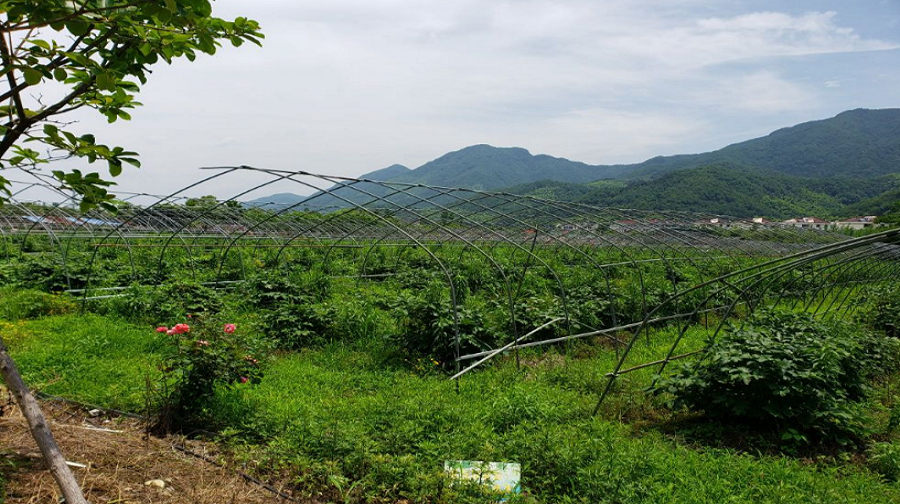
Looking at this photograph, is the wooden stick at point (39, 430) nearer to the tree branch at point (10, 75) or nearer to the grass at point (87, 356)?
the tree branch at point (10, 75)

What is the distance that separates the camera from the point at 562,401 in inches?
224

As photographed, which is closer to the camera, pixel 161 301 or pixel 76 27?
pixel 76 27

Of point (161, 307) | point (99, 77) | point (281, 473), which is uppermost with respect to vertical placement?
point (99, 77)

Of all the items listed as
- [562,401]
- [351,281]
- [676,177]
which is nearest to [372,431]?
[562,401]

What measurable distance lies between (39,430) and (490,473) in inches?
112

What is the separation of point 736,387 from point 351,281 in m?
10.5

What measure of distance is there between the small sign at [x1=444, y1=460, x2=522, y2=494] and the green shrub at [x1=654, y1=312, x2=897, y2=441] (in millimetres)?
2354

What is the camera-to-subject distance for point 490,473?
3709 millimetres

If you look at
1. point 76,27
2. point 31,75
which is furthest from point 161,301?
point 76,27

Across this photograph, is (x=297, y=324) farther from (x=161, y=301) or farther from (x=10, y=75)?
(x=10, y=75)

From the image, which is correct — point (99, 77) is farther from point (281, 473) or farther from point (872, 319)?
point (872, 319)

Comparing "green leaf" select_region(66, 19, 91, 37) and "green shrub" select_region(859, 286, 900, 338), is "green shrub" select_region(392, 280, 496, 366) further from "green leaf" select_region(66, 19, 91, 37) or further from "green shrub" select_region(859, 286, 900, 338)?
"green shrub" select_region(859, 286, 900, 338)

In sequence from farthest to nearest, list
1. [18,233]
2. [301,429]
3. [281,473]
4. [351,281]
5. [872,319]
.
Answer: [18,233]
[351,281]
[872,319]
[301,429]
[281,473]

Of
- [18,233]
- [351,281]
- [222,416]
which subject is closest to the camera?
[222,416]
